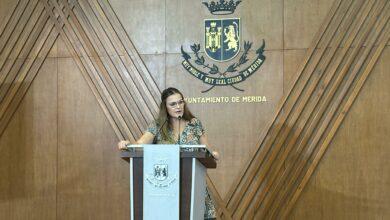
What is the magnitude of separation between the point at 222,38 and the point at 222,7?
0.31 m

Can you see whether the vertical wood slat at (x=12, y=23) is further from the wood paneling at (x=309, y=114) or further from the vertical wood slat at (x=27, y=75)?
the wood paneling at (x=309, y=114)

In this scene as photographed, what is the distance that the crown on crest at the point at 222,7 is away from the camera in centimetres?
586

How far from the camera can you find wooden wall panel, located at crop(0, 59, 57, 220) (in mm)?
6145

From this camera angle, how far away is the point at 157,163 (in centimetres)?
378

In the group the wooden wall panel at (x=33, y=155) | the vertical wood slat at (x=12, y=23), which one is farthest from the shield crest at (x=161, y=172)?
the vertical wood slat at (x=12, y=23)

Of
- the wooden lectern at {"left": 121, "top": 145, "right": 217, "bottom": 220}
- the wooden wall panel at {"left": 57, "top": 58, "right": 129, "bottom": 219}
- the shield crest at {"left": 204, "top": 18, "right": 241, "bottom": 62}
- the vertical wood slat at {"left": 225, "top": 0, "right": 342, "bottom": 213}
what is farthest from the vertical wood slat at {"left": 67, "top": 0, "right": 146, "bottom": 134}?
the wooden lectern at {"left": 121, "top": 145, "right": 217, "bottom": 220}

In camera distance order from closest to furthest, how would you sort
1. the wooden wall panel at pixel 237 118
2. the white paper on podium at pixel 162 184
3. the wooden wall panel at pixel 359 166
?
the white paper on podium at pixel 162 184 → the wooden wall panel at pixel 359 166 → the wooden wall panel at pixel 237 118

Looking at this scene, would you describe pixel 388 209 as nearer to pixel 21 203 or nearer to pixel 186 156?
pixel 186 156

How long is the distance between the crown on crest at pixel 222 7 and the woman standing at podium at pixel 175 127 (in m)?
1.70

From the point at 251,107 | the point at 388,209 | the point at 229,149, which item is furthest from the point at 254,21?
the point at 388,209

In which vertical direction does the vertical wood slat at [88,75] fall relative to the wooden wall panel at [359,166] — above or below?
above

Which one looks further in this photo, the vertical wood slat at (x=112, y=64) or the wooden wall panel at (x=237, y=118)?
the vertical wood slat at (x=112, y=64)

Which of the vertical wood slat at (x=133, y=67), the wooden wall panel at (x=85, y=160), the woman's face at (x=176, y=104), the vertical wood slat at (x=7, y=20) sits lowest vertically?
the wooden wall panel at (x=85, y=160)

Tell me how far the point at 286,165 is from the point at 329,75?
0.94 meters
